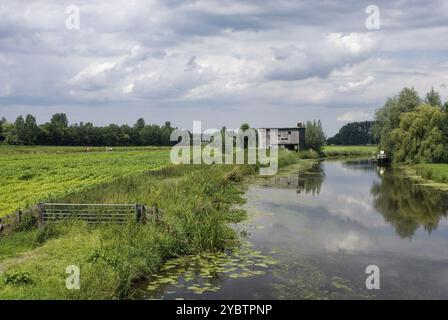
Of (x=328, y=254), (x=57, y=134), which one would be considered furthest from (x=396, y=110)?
(x=57, y=134)

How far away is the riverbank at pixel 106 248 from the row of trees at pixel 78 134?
91658 mm

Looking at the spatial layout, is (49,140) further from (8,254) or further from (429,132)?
(8,254)

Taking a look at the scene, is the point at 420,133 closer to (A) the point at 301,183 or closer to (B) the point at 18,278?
(A) the point at 301,183

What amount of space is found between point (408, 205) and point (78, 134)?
107m

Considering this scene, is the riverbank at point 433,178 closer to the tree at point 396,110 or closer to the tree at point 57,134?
the tree at point 396,110

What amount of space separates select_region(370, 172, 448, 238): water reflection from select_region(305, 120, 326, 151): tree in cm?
5424

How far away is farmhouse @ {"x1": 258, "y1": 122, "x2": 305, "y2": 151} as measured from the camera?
321 ft

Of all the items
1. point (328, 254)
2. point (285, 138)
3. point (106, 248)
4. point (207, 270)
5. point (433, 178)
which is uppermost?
point (285, 138)

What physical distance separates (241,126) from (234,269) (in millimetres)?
94689

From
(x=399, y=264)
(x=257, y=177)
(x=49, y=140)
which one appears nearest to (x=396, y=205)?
(x=399, y=264)

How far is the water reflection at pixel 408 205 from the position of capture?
23.4m

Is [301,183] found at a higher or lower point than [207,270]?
higher

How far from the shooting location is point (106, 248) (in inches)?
544

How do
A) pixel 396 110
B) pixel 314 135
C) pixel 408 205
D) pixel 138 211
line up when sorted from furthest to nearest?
pixel 314 135 < pixel 396 110 < pixel 408 205 < pixel 138 211
